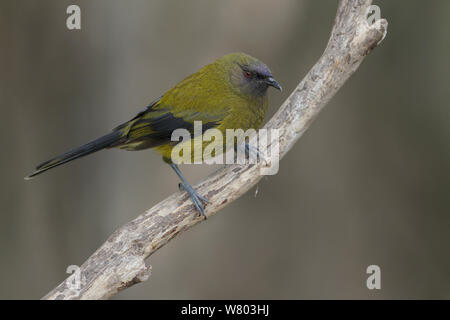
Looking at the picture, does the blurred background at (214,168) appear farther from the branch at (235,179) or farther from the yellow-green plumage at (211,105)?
the branch at (235,179)

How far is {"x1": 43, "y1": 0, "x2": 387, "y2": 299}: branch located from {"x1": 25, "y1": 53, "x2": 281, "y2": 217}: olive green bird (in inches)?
9.4

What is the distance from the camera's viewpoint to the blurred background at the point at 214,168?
660 cm

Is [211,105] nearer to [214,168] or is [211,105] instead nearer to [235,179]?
[235,179]

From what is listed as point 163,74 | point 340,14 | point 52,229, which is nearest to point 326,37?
point 163,74

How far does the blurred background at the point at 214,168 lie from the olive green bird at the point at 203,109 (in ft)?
5.44

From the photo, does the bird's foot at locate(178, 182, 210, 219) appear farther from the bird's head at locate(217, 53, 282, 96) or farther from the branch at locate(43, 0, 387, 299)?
the bird's head at locate(217, 53, 282, 96)

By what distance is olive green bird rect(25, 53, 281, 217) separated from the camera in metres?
4.77

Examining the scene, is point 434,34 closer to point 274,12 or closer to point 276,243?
point 274,12

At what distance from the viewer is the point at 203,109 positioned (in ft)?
15.7

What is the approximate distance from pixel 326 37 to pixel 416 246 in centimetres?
288

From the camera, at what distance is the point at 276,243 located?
7.88 metres

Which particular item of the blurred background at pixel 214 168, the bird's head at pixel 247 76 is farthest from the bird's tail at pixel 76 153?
the blurred background at pixel 214 168

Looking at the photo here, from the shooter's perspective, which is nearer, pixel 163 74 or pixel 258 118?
pixel 258 118

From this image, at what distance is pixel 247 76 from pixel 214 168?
6.19 feet
